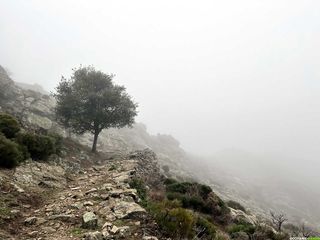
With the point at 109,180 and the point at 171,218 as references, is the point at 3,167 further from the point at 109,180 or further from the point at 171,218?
the point at 171,218

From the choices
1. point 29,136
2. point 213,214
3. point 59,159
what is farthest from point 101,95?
point 213,214

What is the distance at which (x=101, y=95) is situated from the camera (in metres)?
35.2

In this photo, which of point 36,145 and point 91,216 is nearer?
point 91,216

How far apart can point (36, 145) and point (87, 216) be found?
417 inches

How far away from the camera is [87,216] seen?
11.6 m

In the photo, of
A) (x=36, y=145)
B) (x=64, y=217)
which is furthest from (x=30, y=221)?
(x=36, y=145)

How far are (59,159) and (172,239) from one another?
49.6ft

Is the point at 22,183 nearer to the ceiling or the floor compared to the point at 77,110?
nearer to the floor

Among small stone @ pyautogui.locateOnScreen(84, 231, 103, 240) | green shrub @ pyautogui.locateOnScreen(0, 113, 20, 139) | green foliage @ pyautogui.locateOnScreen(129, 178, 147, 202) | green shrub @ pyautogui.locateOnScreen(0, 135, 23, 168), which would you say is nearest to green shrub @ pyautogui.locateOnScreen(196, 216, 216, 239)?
→ green foliage @ pyautogui.locateOnScreen(129, 178, 147, 202)

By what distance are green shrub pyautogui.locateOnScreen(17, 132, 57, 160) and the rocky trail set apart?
15.4ft

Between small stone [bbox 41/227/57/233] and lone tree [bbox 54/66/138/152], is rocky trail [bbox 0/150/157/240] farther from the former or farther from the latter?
lone tree [bbox 54/66/138/152]

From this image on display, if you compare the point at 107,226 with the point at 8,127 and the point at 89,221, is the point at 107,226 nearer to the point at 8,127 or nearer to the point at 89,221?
the point at 89,221

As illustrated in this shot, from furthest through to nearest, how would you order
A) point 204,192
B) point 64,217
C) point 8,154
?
point 204,192 → point 8,154 → point 64,217

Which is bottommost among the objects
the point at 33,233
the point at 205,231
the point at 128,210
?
the point at 33,233
